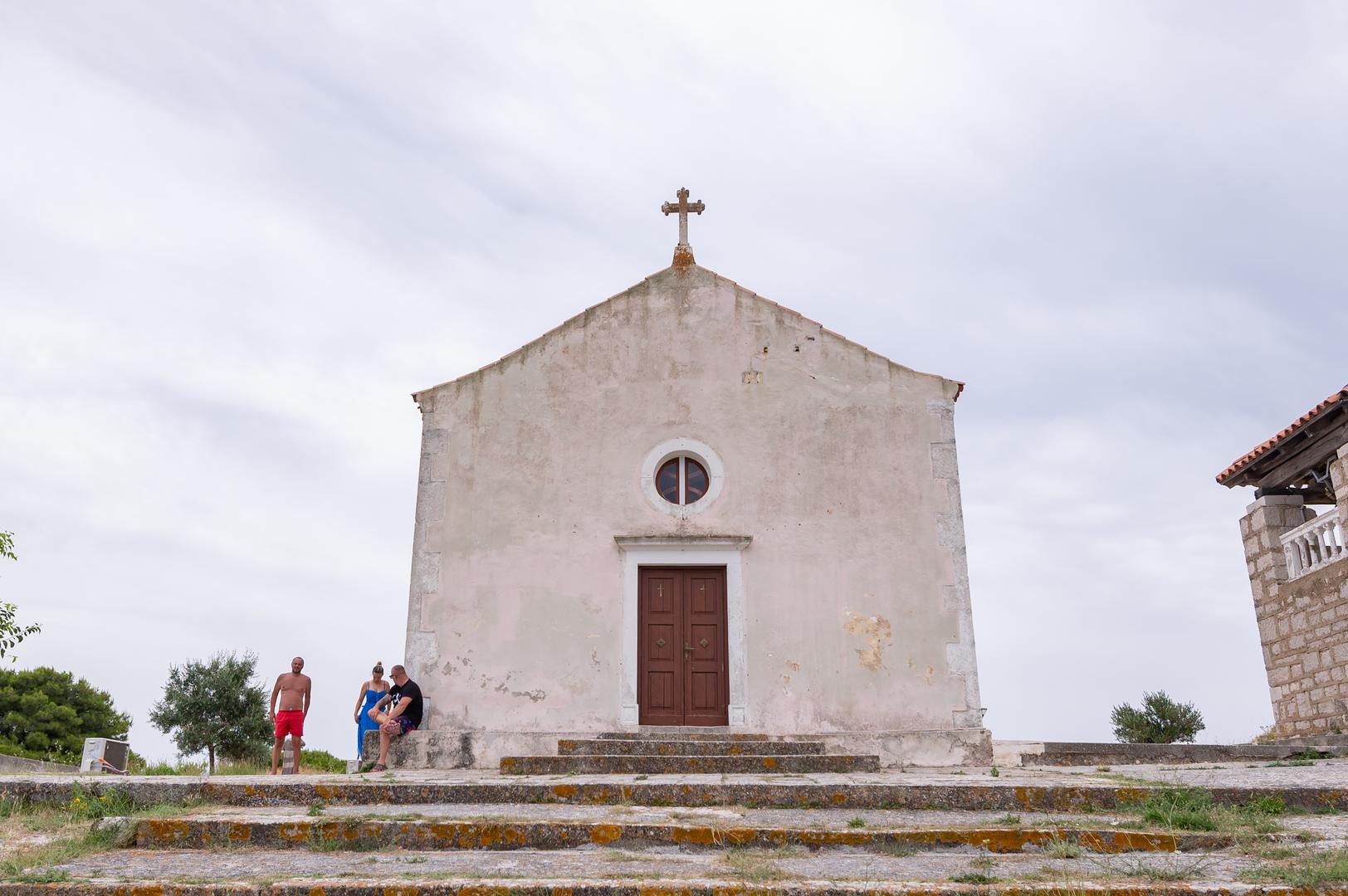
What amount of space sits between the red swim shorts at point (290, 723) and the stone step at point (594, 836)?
18.6 ft

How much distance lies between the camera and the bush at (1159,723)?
54.4 feet

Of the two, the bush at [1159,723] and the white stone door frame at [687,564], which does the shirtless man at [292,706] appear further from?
the bush at [1159,723]

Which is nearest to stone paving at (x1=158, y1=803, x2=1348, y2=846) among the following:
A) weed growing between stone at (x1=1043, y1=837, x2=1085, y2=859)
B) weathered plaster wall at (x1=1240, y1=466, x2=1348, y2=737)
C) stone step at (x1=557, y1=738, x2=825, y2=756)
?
weed growing between stone at (x1=1043, y1=837, x2=1085, y2=859)

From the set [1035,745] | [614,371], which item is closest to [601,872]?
[1035,745]

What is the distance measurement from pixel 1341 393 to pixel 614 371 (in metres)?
8.83

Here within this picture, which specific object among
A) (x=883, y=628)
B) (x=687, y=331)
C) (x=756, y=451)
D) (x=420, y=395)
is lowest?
(x=883, y=628)

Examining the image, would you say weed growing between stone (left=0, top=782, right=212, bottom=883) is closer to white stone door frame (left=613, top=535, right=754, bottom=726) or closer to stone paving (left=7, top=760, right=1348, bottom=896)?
stone paving (left=7, top=760, right=1348, bottom=896)

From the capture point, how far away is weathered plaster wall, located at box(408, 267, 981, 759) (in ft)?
37.6

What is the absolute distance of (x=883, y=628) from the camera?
457 inches

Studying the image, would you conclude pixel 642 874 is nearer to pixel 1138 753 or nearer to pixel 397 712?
pixel 397 712

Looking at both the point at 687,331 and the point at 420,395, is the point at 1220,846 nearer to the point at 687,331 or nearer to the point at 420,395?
the point at 687,331

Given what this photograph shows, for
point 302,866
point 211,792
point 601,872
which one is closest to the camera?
point 601,872

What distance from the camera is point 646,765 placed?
8961 mm

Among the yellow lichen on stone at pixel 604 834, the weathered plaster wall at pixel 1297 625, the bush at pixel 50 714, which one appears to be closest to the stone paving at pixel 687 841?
the yellow lichen on stone at pixel 604 834
